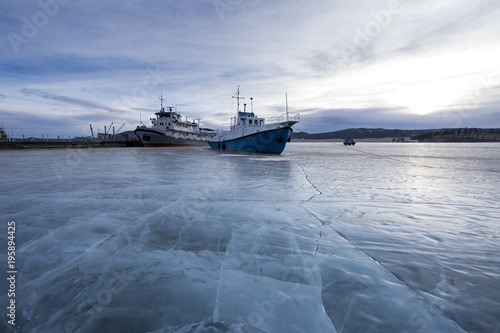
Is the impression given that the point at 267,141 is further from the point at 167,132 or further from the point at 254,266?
the point at 167,132

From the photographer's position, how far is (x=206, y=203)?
6027mm

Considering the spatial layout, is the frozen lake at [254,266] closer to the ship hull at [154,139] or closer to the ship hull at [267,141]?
the ship hull at [267,141]

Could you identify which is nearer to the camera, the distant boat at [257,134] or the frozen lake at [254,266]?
the frozen lake at [254,266]

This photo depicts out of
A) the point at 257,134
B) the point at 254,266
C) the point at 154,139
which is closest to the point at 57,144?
the point at 154,139

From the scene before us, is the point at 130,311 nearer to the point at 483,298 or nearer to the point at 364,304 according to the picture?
the point at 364,304

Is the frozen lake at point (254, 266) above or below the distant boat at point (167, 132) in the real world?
below

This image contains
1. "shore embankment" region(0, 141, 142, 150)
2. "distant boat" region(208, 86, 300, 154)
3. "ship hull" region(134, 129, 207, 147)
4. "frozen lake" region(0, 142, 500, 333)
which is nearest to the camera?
"frozen lake" region(0, 142, 500, 333)

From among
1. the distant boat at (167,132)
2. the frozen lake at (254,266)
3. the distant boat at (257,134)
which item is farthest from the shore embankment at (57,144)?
the frozen lake at (254,266)

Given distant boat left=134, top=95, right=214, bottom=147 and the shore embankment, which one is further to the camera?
distant boat left=134, top=95, right=214, bottom=147

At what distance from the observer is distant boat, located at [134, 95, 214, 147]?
49.7m

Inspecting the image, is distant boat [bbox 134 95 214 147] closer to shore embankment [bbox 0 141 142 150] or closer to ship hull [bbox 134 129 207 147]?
ship hull [bbox 134 129 207 147]

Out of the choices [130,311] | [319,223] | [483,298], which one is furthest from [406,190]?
[130,311]

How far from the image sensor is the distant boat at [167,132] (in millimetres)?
49719

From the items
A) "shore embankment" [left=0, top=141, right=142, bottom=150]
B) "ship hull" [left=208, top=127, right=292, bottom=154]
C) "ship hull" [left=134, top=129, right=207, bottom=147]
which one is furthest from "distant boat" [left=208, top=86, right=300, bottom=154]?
"shore embankment" [left=0, top=141, right=142, bottom=150]
